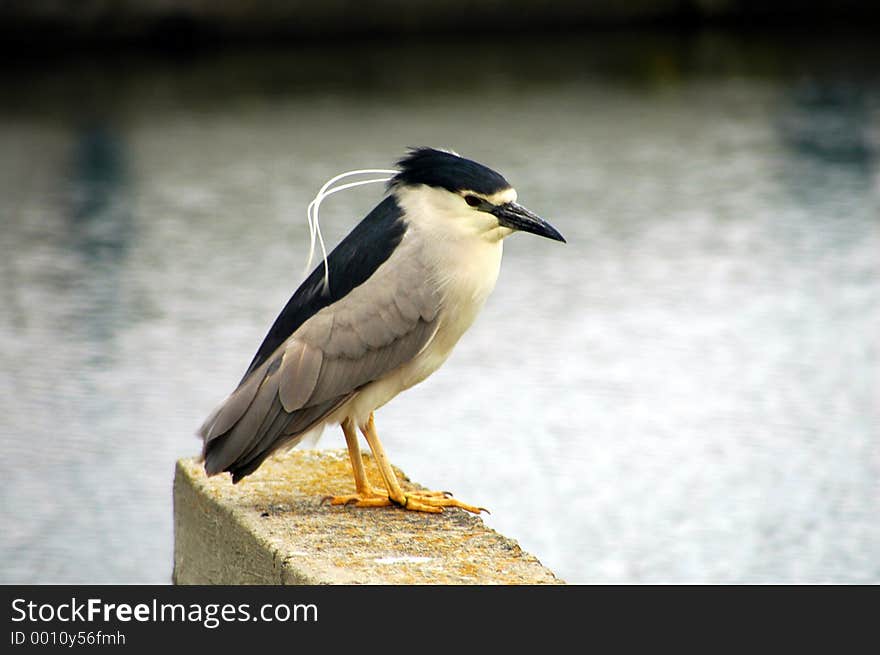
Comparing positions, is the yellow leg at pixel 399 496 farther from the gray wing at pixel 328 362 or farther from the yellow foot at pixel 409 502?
the gray wing at pixel 328 362

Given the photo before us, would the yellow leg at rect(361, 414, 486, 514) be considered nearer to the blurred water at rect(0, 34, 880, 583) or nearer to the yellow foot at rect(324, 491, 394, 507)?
the yellow foot at rect(324, 491, 394, 507)

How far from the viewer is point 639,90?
51.0 feet

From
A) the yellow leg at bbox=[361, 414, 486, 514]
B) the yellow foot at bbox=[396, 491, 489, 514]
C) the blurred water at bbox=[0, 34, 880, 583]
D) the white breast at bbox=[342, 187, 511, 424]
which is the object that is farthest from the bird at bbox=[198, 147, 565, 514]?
the blurred water at bbox=[0, 34, 880, 583]

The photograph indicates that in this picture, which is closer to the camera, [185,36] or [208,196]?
[208,196]

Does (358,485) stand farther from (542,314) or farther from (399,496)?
(542,314)

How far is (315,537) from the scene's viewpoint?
330 cm

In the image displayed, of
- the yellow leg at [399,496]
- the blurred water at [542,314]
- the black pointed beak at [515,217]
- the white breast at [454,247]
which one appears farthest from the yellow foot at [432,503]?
the blurred water at [542,314]

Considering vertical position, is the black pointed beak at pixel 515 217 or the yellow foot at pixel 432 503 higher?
the black pointed beak at pixel 515 217

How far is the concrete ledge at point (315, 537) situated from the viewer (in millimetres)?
3117

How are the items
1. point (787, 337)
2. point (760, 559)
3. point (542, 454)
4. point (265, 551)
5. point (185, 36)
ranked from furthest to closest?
point (185, 36)
point (787, 337)
point (542, 454)
point (760, 559)
point (265, 551)

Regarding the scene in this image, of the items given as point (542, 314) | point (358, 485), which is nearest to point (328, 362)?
point (358, 485)

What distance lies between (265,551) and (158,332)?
495 cm

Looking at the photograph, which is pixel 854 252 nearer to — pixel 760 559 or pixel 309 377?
pixel 760 559

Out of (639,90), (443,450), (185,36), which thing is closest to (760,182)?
(639,90)
